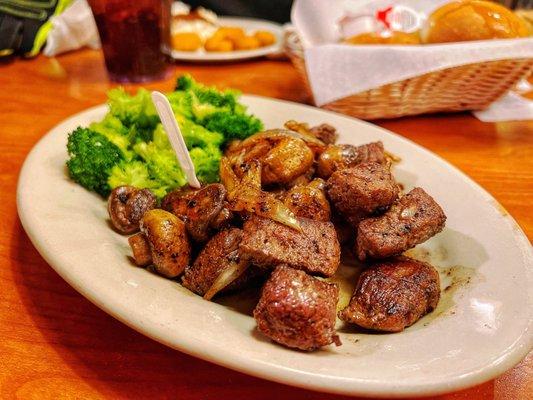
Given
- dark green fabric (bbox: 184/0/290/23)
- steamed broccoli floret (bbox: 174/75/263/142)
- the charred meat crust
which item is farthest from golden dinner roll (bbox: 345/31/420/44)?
dark green fabric (bbox: 184/0/290/23)

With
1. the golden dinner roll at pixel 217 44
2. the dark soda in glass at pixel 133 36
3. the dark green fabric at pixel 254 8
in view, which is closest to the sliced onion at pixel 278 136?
the dark soda in glass at pixel 133 36

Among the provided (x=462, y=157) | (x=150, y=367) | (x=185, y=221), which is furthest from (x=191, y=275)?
(x=462, y=157)

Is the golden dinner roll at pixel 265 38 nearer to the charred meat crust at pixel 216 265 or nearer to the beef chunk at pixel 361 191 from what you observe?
the beef chunk at pixel 361 191

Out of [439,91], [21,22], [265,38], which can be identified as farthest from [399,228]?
[21,22]

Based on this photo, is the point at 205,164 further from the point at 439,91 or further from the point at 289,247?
the point at 439,91

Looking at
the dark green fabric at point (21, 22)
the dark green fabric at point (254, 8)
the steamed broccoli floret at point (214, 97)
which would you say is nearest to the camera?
the steamed broccoli floret at point (214, 97)

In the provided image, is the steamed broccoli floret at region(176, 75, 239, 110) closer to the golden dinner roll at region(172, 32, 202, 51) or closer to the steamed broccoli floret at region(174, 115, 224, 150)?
the steamed broccoli floret at region(174, 115, 224, 150)
